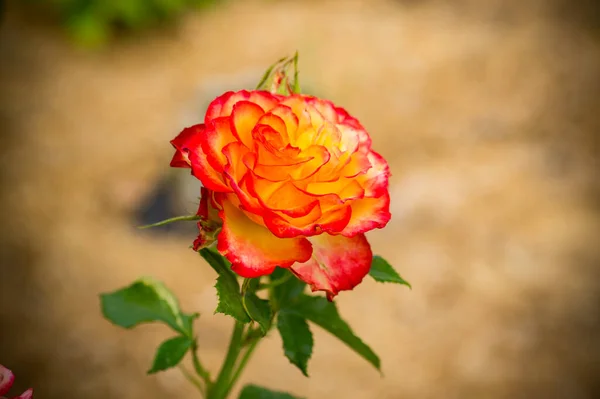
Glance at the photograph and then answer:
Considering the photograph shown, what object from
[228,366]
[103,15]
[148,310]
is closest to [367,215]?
[228,366]

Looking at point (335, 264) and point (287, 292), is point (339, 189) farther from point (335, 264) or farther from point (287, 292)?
point (287, 292)

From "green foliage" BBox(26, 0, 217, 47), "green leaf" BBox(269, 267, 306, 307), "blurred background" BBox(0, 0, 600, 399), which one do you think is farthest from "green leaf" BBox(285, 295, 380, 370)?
"green foliage" BBox(26, 0, 217, 47)

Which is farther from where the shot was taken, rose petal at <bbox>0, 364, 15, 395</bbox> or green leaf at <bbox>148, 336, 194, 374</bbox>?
green leaf at <bbox>148, 336, 194, 374</bbox>

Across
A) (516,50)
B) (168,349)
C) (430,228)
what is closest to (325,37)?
(516,50)

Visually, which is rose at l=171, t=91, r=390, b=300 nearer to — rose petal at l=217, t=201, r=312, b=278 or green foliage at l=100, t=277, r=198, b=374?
rose petal at l=217, t=201, r=312, b=278

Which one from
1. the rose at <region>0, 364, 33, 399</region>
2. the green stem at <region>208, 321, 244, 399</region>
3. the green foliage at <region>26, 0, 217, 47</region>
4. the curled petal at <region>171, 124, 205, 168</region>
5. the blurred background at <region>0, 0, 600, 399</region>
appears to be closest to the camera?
the rose at <region>0, 364, 33, 399</region>
